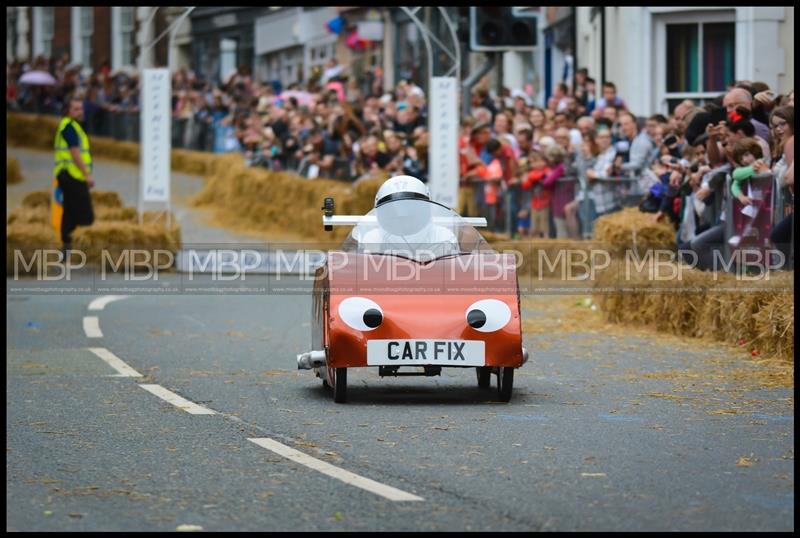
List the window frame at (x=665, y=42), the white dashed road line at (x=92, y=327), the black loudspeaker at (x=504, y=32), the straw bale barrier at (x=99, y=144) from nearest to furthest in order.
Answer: the white dashed road line at (x=92, y=327)
the black loudspeaker at (x=504, y=32)
the window frame at (x=665, y=42)
the straw bale barrier at (x=99, y=144)

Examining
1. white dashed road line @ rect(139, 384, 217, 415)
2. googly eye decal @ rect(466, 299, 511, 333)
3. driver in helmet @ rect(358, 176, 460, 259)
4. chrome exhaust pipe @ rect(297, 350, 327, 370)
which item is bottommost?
white dashed road line @ rect(139, 384, 217, 415)

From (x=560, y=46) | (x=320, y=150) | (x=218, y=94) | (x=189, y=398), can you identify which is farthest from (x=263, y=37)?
(x=189, y=398)

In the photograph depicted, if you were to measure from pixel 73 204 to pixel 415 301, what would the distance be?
54.2 ft

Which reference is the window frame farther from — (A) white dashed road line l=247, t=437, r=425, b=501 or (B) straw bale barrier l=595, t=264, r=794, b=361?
(A) white dashed road line l=247, t=437, r=425, b=501

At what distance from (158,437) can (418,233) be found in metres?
3.08

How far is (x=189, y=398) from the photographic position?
11609 mm

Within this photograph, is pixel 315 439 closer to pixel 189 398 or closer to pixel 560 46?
pixel 189 398

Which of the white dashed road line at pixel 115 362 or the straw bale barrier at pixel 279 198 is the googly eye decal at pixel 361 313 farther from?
the straw bale barrier at pixel 279 198

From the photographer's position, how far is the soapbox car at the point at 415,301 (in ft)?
36.8

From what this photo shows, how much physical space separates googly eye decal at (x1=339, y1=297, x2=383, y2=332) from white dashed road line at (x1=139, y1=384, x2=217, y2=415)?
3.48 ft

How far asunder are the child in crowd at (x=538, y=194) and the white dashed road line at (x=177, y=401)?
42.2 feet

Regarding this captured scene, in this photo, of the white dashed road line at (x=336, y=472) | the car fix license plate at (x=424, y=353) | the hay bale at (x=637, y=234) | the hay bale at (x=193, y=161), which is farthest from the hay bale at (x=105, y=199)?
the white dashed road line at (x=336, y=472)

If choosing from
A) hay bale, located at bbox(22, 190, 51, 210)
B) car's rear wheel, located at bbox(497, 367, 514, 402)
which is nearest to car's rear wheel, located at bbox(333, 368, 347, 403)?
car's rear wheel, located at bbox(497, 367, 514, 402)

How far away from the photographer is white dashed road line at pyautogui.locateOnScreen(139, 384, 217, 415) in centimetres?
1088
